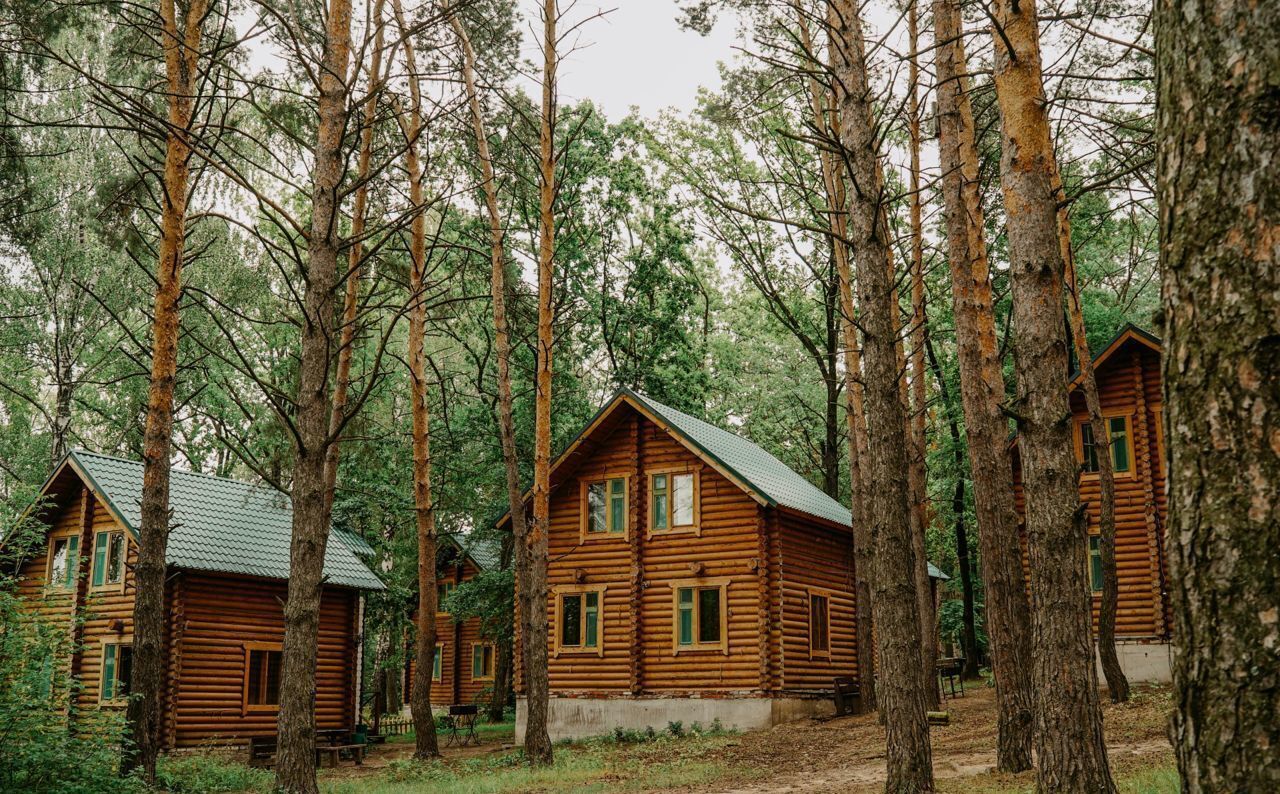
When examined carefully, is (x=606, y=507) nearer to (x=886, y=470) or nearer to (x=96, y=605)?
(x=96, y=605)

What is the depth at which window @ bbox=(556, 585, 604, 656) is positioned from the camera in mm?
24047

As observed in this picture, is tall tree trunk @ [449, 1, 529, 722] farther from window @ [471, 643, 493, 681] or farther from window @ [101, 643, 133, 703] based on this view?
window @ [471, 643, 493, 681]

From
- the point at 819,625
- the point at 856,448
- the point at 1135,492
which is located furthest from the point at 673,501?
the point at 1135,492

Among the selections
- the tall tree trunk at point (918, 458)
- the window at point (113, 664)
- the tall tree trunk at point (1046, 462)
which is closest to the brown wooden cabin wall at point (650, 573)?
the tall tree trunk at point (918, 458)

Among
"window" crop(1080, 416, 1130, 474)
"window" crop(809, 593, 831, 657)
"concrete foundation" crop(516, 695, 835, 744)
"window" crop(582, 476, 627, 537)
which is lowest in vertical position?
"concrete foundation" crop(516, 695, 835, 744)

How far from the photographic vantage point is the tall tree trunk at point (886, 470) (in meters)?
9.02

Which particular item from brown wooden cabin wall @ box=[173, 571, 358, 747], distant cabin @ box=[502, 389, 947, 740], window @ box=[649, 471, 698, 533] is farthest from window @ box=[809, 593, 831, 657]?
brown wooden cabin wall @ box=[173, 571, 358, 747]

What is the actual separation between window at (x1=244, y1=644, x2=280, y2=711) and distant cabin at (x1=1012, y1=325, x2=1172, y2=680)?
703 inches

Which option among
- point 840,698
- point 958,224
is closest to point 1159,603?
point 840,698

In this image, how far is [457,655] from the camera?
Answer: 37.6 m

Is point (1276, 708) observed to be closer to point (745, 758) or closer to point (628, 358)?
point (745, 758)

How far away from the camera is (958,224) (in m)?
12.5

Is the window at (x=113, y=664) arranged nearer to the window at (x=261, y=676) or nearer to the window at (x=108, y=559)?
the window at (x=108, y=559)

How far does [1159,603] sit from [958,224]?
524 inches
